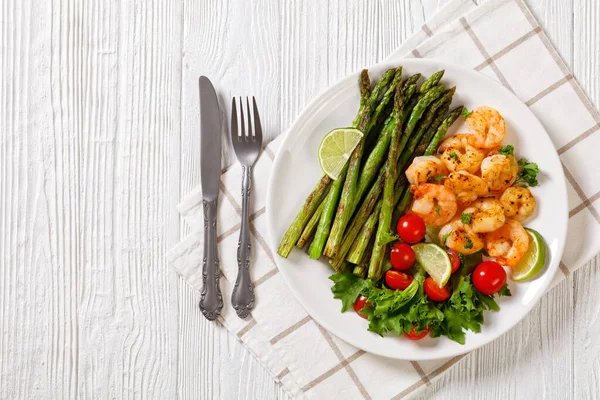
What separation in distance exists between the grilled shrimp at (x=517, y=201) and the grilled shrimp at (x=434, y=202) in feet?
0.92

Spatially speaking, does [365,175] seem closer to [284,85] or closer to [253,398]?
[284,85]

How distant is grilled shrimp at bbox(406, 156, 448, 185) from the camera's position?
282cm

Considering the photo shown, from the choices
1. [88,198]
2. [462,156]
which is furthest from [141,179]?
[462,156]

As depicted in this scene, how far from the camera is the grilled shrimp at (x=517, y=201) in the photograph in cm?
286

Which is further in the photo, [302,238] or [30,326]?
[30,326]

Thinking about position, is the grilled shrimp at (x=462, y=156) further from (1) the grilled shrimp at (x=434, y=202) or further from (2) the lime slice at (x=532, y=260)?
(2) the lime slice at (x=532, y=260)

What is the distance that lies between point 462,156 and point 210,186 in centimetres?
135

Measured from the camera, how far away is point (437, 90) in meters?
2.93

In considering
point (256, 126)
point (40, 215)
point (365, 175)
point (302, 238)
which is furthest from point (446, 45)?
point (40, 215)

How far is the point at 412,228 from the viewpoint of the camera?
2.82 metres

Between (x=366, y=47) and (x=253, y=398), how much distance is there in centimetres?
210

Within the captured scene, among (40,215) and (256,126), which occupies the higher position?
(256,126)

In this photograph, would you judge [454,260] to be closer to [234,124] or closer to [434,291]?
[434,291]

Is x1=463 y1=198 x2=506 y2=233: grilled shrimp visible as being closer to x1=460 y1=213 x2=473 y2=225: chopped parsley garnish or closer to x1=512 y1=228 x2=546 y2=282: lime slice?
x1=460 y1=213 x2=473 y2=225: chopped parsley garnish
